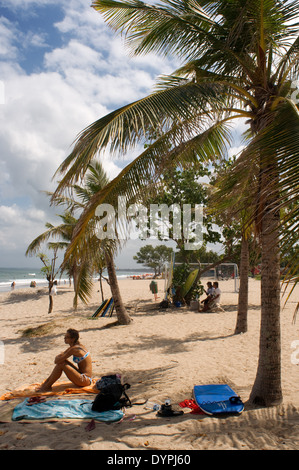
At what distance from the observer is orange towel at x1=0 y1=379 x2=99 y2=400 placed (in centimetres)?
459

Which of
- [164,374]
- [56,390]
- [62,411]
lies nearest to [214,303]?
[164,374]

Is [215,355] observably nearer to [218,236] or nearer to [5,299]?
[218,236]

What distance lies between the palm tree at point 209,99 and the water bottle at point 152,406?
1213 mm

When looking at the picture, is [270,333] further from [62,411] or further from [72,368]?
[72,368]

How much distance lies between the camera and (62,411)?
3928 millimetres

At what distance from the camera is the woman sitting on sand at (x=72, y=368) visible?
189 inches

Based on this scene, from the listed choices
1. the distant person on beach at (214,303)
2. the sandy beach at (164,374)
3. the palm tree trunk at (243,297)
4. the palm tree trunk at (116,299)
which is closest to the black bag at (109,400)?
the sandy beach at (164,374)

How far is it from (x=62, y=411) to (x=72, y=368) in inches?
39.9

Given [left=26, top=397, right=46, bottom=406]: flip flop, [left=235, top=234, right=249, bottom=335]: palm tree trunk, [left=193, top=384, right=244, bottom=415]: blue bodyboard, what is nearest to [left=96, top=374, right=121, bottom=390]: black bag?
[left=26, top=397, right=46, bottom=406]: flip flop

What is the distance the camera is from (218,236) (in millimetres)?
14547

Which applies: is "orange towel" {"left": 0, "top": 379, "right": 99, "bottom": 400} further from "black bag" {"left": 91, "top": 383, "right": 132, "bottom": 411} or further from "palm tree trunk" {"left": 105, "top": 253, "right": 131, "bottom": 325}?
"palm tree trunk" {"left": 105, "top": 253, "right": 131, "bottom": 325}

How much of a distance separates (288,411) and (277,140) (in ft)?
10.2

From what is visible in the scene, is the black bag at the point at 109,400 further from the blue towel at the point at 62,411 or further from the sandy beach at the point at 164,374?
the sandy beach at the point at 164,374

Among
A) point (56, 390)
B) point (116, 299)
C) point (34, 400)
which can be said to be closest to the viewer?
point (34, 400)
